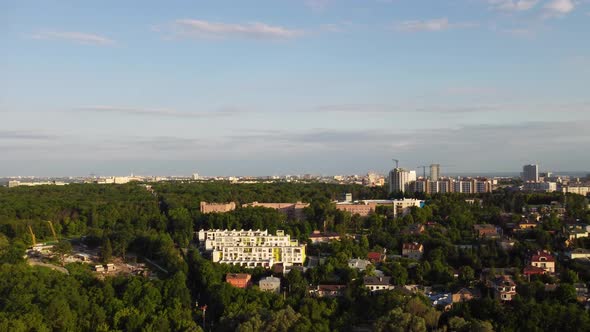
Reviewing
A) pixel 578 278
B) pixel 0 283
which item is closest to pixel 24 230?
pixel 0 283

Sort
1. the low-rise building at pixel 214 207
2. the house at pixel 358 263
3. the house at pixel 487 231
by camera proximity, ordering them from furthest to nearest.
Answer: the low-rise building at pixel 214 207 → the house at pixel 487 231 → the house at pixel 358 263

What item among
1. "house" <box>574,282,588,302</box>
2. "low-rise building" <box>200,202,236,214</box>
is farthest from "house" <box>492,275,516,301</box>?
"low-rise building" <box>200,202,236,214</box>

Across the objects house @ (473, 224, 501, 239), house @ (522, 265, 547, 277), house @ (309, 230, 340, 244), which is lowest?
house @ (522, 265, 547, 277)

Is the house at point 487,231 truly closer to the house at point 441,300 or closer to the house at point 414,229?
the house at point 414,229

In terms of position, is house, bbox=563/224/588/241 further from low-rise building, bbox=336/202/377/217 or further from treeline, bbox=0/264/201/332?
treeline, bbox=0/264/201/332

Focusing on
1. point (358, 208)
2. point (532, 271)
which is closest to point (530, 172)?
point (358, 208)

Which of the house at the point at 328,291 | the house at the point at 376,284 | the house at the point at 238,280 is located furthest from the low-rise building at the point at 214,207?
the house at the point at 376,284

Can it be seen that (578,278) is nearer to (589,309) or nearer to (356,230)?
(589,309)
